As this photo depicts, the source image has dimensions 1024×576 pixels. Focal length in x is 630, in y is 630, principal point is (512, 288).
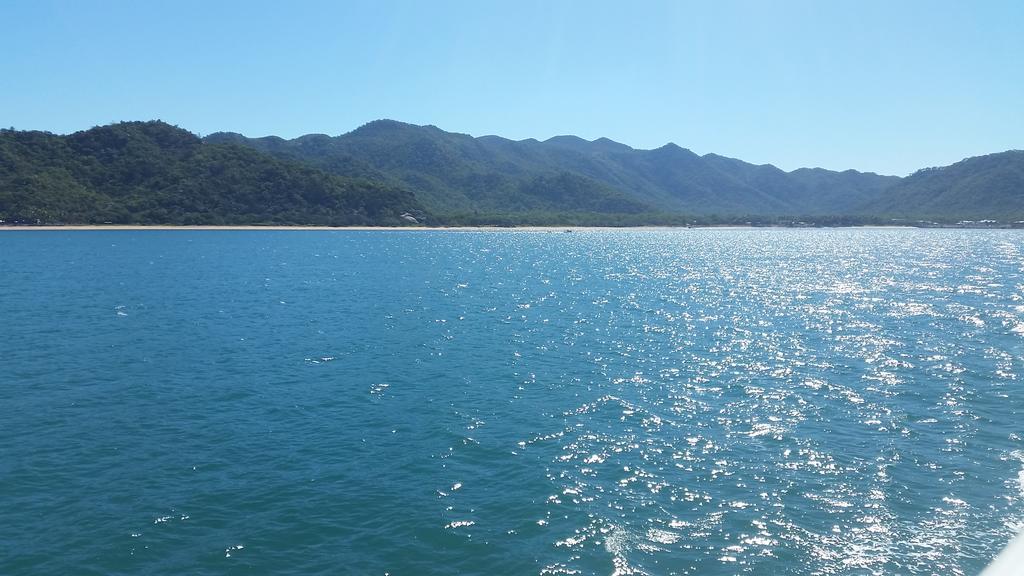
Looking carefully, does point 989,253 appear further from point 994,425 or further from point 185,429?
point 185,429

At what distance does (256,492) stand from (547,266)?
96927 millimetres

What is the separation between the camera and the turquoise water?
18.3 m

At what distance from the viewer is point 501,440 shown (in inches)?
1054

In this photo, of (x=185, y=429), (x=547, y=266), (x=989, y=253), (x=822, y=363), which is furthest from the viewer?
(x=989, y=253)

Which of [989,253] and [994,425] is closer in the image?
[994,425]

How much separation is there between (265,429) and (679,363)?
83.8 ft

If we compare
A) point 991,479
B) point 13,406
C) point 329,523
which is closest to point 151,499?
point 329,523

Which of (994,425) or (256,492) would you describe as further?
(994,425)

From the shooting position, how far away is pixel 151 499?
823 inches

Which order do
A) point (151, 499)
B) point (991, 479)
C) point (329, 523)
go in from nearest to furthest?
1. point (329, 523)
2. point (151, 499)
3. point (991, 479)

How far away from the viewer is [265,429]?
2759 centimetres

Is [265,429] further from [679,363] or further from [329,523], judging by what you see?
[679,363]

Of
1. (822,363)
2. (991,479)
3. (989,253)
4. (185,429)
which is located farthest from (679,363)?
(989,253)

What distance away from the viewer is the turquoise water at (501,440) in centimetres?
1833
